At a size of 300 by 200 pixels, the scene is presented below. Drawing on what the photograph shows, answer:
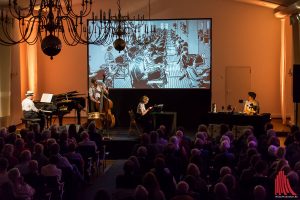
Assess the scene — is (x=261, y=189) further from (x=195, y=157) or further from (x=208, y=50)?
(x=208, y=50)

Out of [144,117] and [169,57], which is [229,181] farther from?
[169,57]

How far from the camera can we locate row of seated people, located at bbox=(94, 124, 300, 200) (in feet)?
19.1

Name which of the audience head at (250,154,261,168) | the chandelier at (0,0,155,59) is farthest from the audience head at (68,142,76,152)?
the audience head at (250,154,261,168)

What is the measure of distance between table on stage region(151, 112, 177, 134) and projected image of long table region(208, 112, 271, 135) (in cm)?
163

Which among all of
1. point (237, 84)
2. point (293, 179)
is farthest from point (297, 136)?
point (237, 84)

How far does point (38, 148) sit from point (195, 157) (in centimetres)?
275

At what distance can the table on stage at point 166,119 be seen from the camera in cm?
1450

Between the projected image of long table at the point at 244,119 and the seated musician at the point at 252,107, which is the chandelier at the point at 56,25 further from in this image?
the seated musician at the point at 252,107

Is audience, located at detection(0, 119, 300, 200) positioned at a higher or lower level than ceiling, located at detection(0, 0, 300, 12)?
lower

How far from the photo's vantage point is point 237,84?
18.4 m

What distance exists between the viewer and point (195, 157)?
7.59 m

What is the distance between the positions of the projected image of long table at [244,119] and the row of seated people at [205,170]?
7.86 feet

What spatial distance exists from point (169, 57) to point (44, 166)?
11.1 m

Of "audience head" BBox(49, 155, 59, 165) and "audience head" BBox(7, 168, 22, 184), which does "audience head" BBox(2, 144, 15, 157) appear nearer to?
"audience head" BBox(49, 155, 59, 165)
